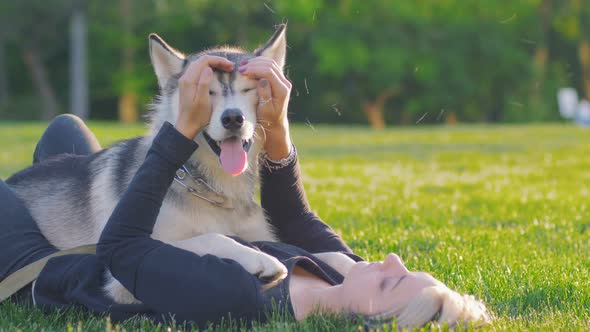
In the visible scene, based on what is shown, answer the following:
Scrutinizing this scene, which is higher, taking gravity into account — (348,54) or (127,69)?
(348,54)

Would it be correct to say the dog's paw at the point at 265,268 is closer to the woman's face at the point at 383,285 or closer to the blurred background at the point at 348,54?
the woman's face at the point at 383,285

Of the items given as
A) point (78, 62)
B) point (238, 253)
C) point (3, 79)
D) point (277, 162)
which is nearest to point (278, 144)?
point (277, 162)

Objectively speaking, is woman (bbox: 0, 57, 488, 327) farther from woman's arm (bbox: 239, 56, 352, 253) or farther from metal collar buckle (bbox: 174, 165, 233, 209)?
metal collar buckle (bbox: 174, 165, 233, 209)

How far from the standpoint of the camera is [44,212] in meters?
5.31

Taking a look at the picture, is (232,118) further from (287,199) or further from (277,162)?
(287,199)

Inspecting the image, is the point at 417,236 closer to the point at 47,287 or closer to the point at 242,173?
the point at 242,173

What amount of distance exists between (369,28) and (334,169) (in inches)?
1460

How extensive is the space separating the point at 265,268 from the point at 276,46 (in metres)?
1.60

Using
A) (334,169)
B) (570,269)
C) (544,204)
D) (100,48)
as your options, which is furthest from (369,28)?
(570,269)

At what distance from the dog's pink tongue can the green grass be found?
0.95 metres

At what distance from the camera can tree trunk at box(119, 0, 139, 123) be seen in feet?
143

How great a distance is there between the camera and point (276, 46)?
4.94m

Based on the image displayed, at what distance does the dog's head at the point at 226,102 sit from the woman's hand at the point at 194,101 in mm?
165

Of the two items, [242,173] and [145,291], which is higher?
[242,173]
